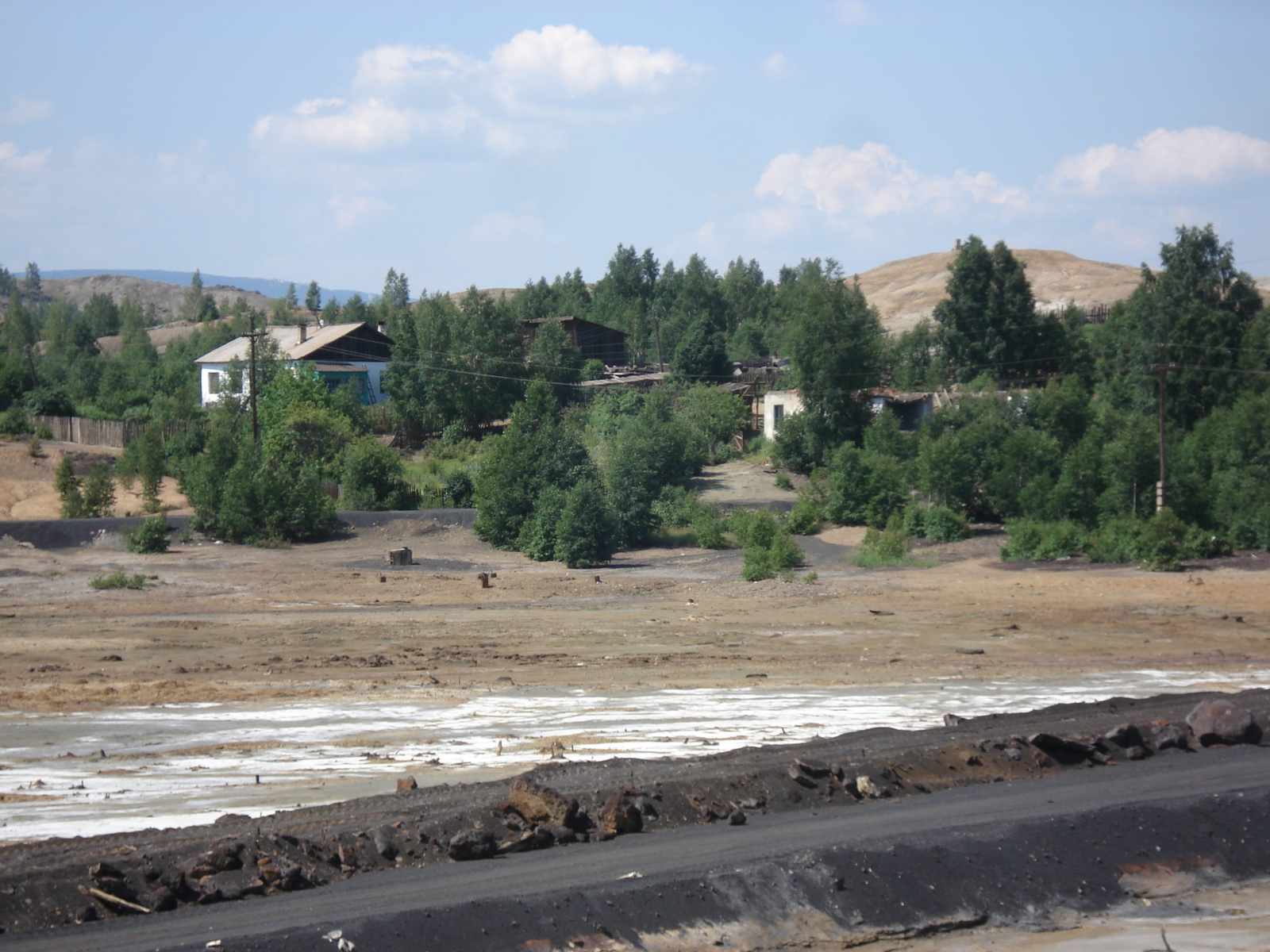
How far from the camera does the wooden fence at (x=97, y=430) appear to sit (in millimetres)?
58562

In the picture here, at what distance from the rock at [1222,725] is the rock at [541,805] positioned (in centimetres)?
729

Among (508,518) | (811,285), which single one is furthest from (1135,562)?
(811,285)

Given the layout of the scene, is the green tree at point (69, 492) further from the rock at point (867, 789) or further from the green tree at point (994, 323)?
the green tree at point (994, 323)

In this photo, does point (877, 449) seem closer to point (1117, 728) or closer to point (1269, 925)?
point (1117, 728)

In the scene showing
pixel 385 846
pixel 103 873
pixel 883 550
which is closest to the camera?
pixel 103 873

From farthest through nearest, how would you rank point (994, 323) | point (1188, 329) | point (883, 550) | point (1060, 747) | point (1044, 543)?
point (994, 323) < point (1188, 329) < point (883, 550) < point (1044, 543) < point (1060, 747)

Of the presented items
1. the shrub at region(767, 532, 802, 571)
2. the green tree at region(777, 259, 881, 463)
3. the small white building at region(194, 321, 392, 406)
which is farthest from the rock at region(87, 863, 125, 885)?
the small white building at region(194, 321, 392, 406)

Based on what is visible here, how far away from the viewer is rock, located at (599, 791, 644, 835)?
8.50 metres

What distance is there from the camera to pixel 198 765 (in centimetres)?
1082

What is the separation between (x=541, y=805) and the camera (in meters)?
8.42

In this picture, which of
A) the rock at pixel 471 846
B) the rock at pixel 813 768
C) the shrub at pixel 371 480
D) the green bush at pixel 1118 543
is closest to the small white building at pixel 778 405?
the shrub at pixel 371 480

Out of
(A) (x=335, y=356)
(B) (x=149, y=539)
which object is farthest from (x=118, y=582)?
(A) (x=335, y=356)

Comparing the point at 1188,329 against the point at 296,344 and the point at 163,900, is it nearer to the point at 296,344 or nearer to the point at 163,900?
the point at 163,900

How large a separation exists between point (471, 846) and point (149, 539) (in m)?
30.6
